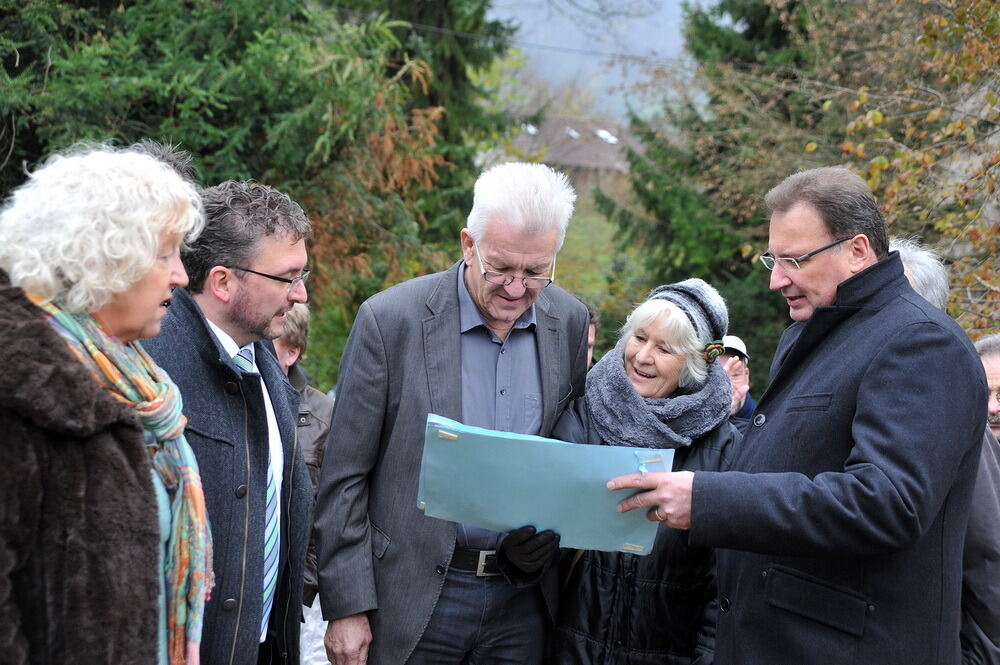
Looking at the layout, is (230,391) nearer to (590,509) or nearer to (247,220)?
(247,220)

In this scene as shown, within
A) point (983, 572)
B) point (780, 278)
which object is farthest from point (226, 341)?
point (983, 572)

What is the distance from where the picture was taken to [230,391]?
2648mm

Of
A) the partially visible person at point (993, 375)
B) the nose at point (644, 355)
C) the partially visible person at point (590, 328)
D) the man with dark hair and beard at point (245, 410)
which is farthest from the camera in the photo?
the partially visible person at point (590, 328)

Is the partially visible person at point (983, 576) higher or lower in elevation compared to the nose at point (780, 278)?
lower

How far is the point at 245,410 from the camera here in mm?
2676

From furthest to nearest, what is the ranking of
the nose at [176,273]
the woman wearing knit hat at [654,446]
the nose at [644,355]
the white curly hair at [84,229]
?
the nose at [644,355], the woman wearing knit hat at [654,446], the nose at [176,273], the white curly hair at [84,229]

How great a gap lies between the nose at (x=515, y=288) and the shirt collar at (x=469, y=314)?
5.8 inches

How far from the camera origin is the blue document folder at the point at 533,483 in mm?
2408

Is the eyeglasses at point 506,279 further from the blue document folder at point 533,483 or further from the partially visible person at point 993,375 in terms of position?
the partially visible person at point 993,375

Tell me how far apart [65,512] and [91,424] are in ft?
0.56

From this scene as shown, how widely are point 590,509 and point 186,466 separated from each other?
41.8 inches

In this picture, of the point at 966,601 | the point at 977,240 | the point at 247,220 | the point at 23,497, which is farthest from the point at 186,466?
the point at 977,240

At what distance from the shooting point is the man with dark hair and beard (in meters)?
2.54

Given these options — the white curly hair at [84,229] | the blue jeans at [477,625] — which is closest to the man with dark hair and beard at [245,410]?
the blue jeans at [477,625]
